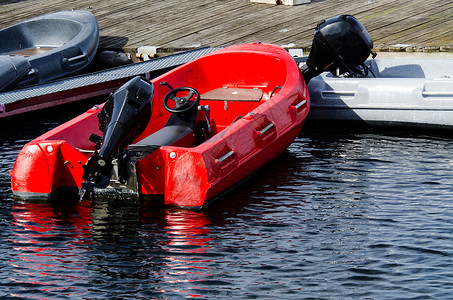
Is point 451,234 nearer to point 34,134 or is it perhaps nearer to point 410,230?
point 410,230

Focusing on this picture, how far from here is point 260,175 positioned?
25.0 feet

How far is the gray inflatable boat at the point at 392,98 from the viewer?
8836 mm

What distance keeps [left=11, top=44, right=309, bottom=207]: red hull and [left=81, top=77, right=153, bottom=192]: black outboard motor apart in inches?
11.2

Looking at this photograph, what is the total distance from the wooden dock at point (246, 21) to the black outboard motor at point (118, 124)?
5207mm

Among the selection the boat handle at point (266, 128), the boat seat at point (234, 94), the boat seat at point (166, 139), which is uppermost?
the boat seat at point (166, 139)

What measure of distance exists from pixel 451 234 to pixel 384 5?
26.4 feet

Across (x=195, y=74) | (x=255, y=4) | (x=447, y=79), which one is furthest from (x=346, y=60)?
(x=255, y=4)

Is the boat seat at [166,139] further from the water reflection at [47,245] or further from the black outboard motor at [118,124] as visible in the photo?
the water reflection at [47,245]

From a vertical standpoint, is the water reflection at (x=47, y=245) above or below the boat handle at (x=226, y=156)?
below

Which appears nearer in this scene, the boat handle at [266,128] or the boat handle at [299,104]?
the boat handle at [266,128]

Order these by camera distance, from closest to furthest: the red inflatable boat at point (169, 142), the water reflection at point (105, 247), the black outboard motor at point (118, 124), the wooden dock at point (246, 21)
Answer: the water reflection at point (105, 247) → the black outboard motor at point (118, 124) → the red inflatable boat at point (169, 142) → the wooden dock at point (246, 21)

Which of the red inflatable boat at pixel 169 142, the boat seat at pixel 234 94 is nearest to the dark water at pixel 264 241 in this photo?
the red inflatable boat at pixel 169 142

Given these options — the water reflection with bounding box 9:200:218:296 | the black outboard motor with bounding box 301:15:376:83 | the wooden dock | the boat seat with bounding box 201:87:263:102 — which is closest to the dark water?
the water reflection with bounding box 9:200:218:296

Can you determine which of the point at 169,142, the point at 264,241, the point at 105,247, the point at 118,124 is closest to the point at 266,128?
the point at 169,142
